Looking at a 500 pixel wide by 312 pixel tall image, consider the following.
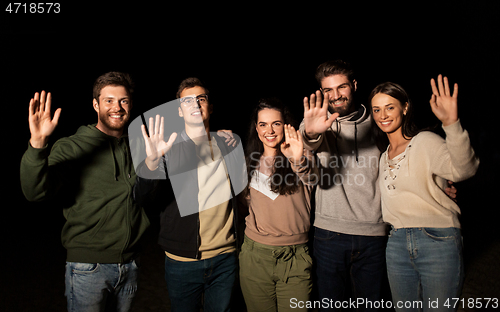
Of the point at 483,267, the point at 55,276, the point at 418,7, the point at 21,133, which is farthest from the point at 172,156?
the point at 418,7

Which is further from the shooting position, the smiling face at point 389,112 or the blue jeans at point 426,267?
the smiling face at point 389,112

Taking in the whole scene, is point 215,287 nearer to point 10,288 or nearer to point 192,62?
point 10,288

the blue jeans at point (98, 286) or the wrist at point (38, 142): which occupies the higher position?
the wrist at point (38, 142)

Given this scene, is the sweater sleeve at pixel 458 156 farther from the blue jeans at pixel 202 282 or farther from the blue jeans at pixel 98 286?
the blue jeans at pixel 98 286

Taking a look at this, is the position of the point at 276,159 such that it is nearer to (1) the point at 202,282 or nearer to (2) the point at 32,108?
(1) the point at 202,282

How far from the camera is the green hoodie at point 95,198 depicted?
4.98 feet

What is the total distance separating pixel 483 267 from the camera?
3.79 meters

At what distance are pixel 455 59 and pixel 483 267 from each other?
4353 millimetres

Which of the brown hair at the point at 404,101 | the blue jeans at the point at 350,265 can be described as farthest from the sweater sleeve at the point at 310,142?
the blue jeans at the point at 350,265

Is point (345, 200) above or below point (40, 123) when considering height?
below

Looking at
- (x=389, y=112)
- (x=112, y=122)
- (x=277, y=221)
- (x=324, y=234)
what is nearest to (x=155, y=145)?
(x=112, y=122)

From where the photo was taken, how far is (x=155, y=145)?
1485 mm

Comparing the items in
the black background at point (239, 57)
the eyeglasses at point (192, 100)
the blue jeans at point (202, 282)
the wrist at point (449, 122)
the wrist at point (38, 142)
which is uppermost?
the black background at point (239, 57)

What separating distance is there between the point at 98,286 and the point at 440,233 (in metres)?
1.70
